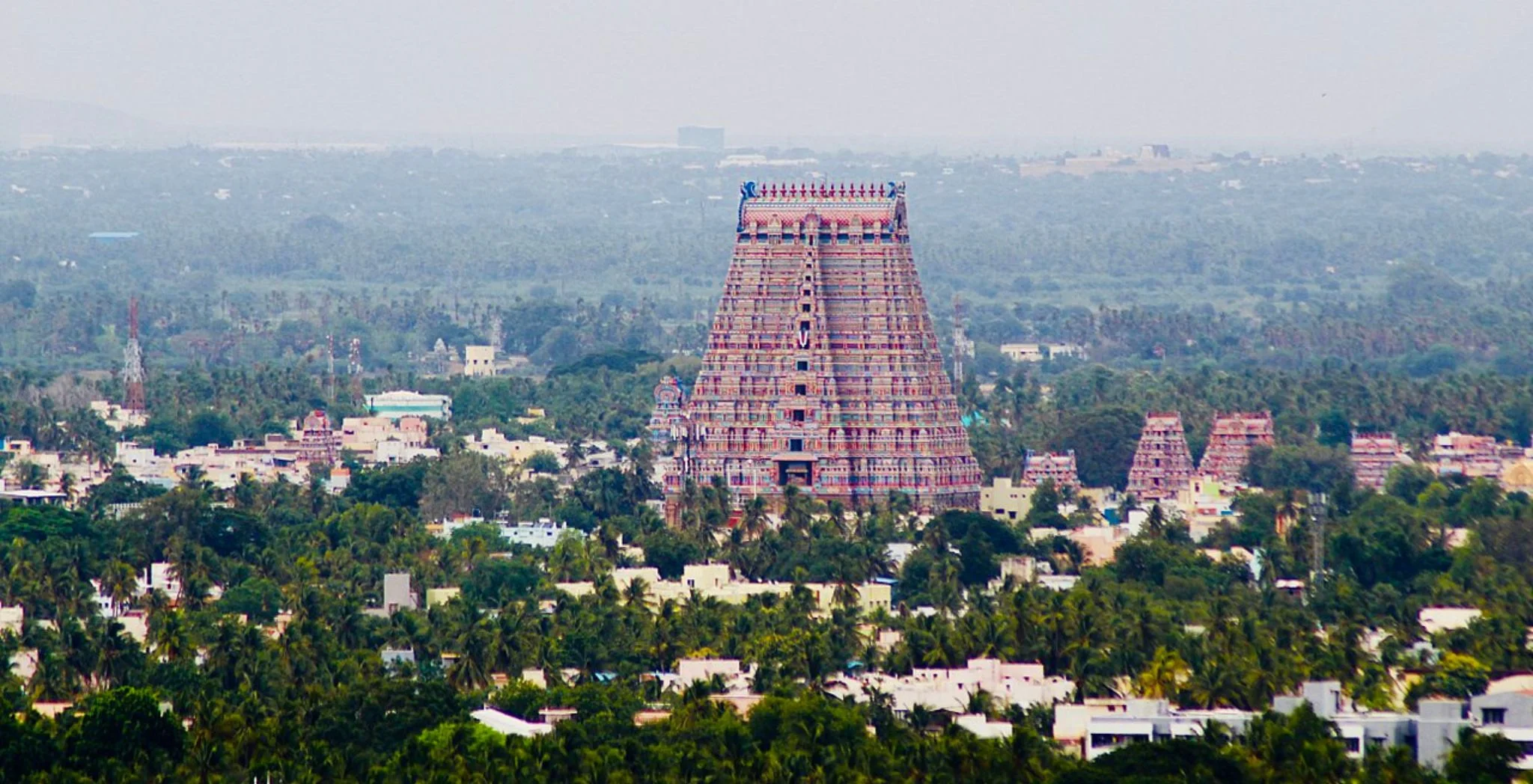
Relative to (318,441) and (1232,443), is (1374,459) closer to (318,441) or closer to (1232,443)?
(1232,443)

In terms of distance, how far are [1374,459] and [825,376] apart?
793 inches

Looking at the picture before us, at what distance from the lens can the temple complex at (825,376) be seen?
10912 cm

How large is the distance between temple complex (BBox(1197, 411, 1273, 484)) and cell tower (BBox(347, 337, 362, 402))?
34.1 metres

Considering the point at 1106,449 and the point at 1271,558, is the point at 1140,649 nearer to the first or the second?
the point at 1271,558

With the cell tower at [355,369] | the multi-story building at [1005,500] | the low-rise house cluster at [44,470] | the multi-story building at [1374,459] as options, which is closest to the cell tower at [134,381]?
the cell tower at [355,369]

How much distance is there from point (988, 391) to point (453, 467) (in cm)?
4460

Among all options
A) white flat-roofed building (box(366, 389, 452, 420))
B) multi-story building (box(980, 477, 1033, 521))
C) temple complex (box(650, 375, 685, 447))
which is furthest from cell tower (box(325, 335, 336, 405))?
multi-story building (box(980, 477, 1033, 521))

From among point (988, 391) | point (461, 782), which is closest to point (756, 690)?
point (461, 782)

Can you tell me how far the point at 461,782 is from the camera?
216ft

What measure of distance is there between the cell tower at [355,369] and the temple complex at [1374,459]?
119 feet

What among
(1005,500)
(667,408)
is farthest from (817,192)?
(667,408)

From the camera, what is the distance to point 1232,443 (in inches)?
4815

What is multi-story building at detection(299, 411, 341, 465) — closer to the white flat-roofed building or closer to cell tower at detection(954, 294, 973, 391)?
the white flat-roofed building

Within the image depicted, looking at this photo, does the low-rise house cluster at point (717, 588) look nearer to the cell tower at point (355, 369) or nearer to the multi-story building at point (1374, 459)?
the multi-story building at point (1374, 459)
